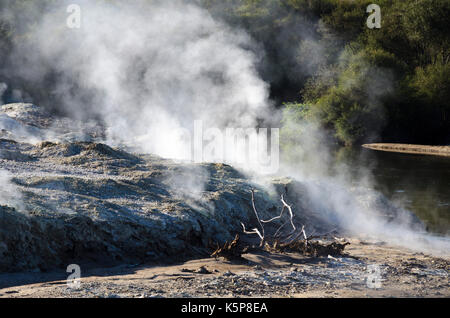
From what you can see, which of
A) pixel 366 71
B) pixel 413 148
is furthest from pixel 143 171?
pixel 366 71

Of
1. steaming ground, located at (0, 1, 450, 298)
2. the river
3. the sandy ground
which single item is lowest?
the river

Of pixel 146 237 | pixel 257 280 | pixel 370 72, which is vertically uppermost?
pixel 370 72

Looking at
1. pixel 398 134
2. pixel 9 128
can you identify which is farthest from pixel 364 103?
pixel 9 128

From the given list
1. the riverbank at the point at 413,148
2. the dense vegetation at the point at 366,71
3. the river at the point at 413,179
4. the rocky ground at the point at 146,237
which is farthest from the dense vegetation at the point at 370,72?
the rocky ground at the point at 146,237

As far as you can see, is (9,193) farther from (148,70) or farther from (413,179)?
(148,70)

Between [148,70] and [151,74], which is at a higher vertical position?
[148,70]

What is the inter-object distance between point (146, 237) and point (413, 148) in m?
24.5

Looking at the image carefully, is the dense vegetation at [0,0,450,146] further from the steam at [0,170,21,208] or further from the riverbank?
the steam at [0,170,21,208]

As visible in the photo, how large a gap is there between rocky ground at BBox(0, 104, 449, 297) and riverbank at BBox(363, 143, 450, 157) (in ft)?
65.4

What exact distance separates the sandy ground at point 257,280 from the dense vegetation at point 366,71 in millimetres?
20431

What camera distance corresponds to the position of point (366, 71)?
100.0ft

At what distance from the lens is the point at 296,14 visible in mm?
39312

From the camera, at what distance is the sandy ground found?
16.8 feet

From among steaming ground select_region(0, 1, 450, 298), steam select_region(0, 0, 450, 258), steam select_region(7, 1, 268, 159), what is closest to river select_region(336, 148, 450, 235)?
steam select_region(0, 0, 450, 258)
